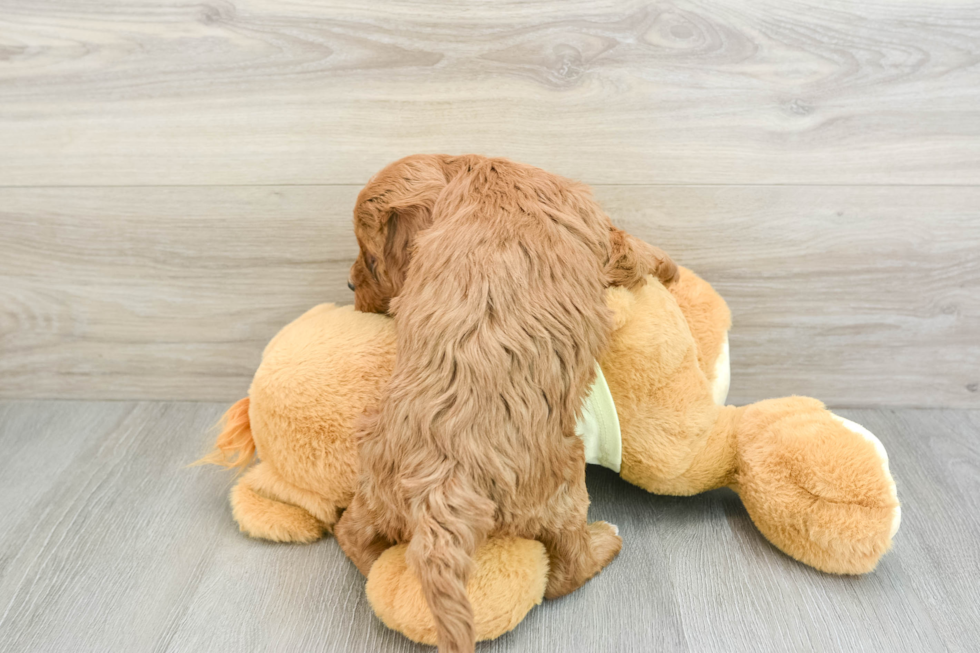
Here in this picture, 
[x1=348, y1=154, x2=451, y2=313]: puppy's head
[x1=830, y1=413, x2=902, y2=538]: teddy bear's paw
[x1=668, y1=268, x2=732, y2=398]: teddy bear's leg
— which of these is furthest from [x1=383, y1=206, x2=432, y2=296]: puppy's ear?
[x1=830, y1=413, x2=902, y2=538]: teddy bear's paw

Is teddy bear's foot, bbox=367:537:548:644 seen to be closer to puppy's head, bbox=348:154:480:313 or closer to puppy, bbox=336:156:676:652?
puppy, bbox=336:156:676:652

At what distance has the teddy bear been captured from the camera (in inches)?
26.6

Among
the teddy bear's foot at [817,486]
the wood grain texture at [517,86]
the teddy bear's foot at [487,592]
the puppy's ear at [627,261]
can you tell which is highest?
the wood grain texture at [517,86]

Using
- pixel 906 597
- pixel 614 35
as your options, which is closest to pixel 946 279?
pixel 906 597

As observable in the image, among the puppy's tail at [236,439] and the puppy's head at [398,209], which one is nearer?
the puppy's head at [398,209]

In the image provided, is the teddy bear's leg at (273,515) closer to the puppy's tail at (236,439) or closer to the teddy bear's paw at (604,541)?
the puppy's tail at (236,439)

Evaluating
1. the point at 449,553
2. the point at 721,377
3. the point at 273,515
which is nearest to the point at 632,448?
the point at 721,377

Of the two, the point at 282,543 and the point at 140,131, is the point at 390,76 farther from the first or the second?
the point at 282,543

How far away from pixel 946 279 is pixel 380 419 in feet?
2.70

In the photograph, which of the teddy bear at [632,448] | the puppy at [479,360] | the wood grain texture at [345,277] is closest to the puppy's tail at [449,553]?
the puppy at [479,360]

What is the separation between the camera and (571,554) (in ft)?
2.18

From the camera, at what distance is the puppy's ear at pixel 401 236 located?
25.0 inches

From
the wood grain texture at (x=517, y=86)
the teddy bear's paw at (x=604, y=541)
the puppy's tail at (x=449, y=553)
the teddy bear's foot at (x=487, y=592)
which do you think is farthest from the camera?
the wood grain texture at (x=517, y=86)

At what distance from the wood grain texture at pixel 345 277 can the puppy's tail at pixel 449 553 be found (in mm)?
498
